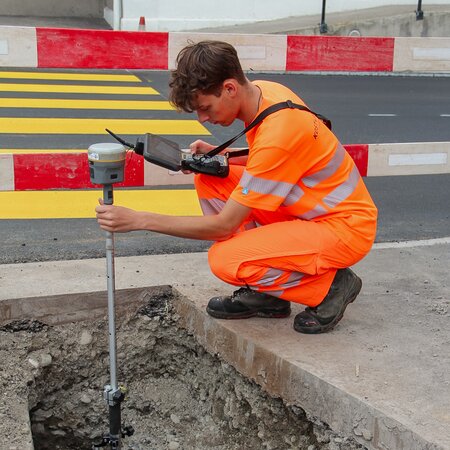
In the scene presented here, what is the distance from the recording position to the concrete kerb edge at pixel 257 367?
116 inches


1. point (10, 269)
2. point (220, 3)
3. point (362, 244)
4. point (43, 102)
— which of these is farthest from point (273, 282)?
point (220, 3)

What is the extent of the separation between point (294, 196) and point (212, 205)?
0.50 m

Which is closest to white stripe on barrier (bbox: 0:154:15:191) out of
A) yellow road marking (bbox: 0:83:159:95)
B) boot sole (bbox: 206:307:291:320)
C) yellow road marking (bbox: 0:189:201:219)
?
yellow road marking (bbox: 0:189:201:219)

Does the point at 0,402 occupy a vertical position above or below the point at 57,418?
above

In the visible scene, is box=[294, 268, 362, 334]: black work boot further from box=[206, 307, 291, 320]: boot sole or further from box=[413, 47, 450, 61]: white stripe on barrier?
box=[413, 47, 450, 61]: white stripe on barrier

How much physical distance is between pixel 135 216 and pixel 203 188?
0.67 metres

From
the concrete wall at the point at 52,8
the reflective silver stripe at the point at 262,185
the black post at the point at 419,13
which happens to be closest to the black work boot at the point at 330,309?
the reflective silver stripe at the point at 262,185

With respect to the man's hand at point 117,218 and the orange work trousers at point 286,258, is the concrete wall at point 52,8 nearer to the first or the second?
the orange work trousers at point 286,258

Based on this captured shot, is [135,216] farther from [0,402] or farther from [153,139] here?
[0,402]

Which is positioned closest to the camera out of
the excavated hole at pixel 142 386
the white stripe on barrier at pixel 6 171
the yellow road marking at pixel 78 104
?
the excavated hole at pixel 142 386

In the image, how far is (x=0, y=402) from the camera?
3.53 m

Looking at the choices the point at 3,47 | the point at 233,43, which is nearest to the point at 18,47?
the point at 3,47

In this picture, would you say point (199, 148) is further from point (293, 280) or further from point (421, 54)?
point (421, 54)

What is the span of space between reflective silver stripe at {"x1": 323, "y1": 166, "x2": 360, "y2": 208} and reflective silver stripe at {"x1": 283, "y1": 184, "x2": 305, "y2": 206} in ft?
0.38
